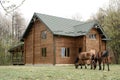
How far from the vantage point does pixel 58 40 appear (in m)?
31.6

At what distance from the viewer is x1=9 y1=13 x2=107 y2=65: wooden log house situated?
103 feet

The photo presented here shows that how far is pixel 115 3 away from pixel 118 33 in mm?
7721

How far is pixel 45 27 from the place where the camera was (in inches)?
1293

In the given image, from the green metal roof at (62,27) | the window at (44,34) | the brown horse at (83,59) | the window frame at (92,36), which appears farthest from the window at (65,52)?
the brown horse at (83,59)

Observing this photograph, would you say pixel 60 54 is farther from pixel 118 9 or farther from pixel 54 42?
pixel 118 9

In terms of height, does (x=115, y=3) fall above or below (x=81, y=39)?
above

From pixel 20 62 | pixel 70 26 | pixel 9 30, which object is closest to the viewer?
pixel 70 26

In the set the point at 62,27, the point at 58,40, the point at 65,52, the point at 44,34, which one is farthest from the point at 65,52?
the point at 44,34

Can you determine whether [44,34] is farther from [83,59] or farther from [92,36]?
[83,59]

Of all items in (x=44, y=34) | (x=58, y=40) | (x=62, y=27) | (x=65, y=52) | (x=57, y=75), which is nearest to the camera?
(x=57, y=75)

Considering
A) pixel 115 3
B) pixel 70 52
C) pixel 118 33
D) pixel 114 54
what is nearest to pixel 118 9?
pixel 115 3

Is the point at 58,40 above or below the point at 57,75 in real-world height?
above

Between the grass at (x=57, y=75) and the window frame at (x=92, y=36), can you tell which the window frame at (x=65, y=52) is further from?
the grass at (x=57, y=75)

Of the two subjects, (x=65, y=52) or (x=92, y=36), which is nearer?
(x=65, y=52)
